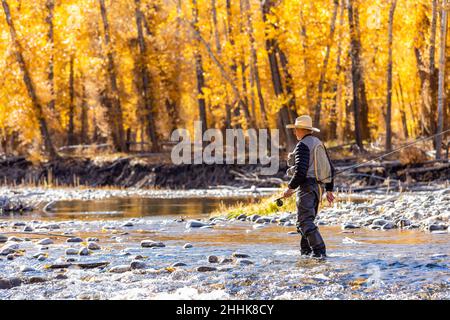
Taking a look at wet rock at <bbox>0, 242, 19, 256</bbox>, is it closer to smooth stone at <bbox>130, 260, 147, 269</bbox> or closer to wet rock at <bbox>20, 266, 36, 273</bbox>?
wet rock at <bbox>20, 266, 36, 273</bbox>

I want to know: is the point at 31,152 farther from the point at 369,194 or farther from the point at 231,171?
the point at 369,194

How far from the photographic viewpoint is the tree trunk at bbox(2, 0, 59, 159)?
3622 centimetres

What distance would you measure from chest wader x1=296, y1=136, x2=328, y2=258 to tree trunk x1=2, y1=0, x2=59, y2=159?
1117 inches

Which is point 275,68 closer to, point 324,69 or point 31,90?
point 324,69

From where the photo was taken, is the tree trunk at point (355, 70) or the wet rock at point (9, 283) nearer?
the wet rock at point (9, 283)

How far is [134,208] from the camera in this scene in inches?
843

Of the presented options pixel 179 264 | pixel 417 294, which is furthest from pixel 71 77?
pixel 417 294

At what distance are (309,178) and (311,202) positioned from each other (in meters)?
0.31

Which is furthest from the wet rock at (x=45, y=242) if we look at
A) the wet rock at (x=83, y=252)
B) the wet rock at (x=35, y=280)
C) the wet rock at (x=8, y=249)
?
the wet rock at (x=35, y=280)

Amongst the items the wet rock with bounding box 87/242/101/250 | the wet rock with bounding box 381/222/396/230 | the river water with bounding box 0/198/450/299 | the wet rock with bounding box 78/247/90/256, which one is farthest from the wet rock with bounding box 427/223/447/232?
the wet rock with bounding box 78/247/90/256

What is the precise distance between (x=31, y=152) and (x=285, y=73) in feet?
44.2

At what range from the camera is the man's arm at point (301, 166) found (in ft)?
31.6

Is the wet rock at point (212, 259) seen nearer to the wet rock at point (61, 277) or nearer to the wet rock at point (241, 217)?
the wet rock at point (61, 277)

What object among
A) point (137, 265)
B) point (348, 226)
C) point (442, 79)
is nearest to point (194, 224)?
point (348, 226)
